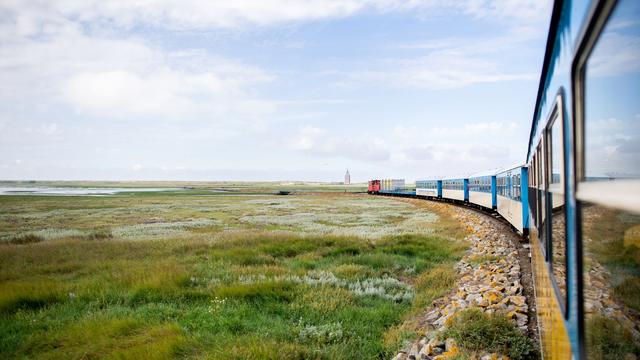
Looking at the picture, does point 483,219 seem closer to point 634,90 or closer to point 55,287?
point 55,287

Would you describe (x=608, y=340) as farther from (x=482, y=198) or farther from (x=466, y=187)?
(x=466, y=187)

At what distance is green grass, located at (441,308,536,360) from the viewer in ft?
22.6

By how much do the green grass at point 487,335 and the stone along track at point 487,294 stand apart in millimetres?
215

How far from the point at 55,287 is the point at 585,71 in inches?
502

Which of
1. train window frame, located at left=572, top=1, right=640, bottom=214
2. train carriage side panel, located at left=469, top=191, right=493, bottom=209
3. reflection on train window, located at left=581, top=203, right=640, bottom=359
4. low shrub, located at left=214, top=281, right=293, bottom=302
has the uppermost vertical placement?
train window frame, located at left=572, top=1, right=640, bottom=214

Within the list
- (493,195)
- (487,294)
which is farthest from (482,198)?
(487,294)

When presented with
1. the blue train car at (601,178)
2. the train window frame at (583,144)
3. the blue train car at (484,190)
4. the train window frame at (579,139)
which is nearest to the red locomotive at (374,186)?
the blue train car at (484,190)

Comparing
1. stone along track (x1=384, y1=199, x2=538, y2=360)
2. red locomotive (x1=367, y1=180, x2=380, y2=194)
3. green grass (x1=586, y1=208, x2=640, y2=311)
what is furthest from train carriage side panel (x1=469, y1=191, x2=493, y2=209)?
red locomotive (x1=367, y1=180, x2=380, y2=194)

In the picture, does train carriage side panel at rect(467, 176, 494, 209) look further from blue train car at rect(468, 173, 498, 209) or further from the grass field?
the grass field

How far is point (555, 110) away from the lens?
3.08 metres

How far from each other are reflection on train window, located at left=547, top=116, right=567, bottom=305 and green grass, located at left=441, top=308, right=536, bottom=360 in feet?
12.3

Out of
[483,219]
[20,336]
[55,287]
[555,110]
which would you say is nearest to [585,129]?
[555,110]

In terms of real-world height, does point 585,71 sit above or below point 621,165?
above

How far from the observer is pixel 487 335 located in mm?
7301
